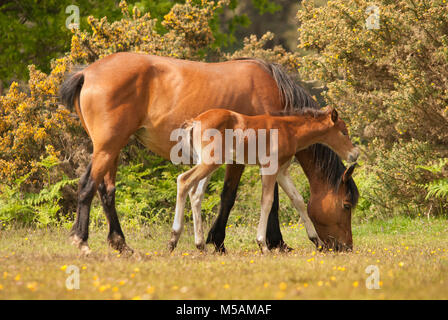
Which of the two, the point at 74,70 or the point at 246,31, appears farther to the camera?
the point at 246,31

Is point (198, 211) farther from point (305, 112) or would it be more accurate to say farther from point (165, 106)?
point (305, 112)

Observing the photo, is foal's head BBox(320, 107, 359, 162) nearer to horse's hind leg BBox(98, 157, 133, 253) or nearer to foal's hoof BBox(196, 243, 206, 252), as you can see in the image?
foal's hoof BBox(196, 243, 206, 252)

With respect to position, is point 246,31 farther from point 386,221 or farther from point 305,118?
point 305,118

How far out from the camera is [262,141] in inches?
293

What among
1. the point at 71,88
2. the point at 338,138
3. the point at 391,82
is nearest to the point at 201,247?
the point at 338,138

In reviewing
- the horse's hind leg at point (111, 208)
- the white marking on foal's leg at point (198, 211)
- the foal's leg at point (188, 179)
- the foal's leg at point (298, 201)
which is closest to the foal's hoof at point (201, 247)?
the white marking on foal's leg at point (198, 211)

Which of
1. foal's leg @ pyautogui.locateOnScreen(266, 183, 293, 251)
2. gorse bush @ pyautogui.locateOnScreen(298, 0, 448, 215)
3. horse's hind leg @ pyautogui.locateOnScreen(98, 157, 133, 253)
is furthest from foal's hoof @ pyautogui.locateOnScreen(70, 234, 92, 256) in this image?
gorse bush @ pyautogui.locateOnScreen(298, 0, 448, 215)

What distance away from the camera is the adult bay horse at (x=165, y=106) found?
7359 mm

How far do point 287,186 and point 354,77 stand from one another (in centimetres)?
453

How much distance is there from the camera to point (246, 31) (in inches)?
1079

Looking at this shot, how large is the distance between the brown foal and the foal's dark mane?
0.58ft

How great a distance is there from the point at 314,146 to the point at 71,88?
336 centimetres

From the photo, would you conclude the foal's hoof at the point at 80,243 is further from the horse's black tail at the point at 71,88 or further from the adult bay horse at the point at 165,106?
the horse's black tail at the point at 71,88
